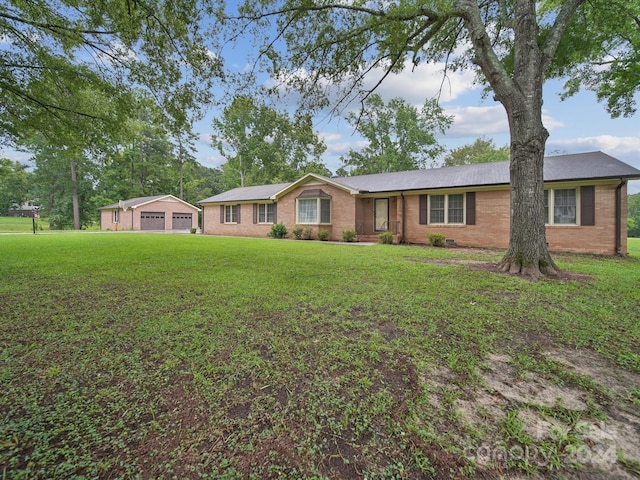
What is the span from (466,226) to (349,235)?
18.7ft

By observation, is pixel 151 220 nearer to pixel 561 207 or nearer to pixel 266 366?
pixel 266 366

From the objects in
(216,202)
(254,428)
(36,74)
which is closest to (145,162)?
(216,202)

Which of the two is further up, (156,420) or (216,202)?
(216,202)

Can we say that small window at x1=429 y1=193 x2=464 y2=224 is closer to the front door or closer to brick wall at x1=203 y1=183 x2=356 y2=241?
the front door

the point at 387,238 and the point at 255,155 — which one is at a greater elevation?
the point at 255,155

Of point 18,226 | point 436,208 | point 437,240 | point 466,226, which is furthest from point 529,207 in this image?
point 18,226

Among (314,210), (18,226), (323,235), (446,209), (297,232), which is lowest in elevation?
(323,235)

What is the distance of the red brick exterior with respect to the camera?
10.6 m

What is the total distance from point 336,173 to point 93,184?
31524mm

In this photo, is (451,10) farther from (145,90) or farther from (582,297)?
(145,90)

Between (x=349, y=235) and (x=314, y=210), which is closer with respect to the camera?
(x=349, y=235)

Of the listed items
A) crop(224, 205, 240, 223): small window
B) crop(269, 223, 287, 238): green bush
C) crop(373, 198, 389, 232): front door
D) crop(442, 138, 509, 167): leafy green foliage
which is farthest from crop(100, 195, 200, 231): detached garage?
crop(442, 138, 509, 167): leafy green foliage

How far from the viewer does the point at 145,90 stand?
290 inches

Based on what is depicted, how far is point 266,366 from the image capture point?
2588 millimetres
